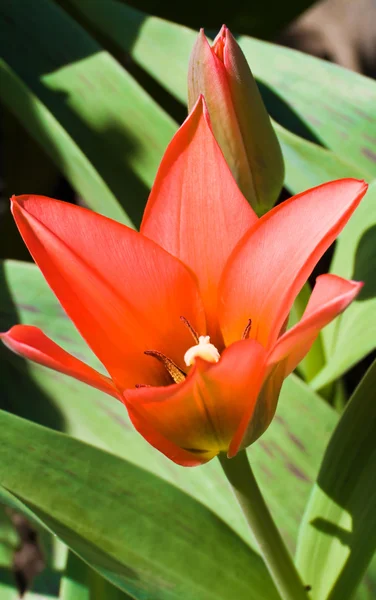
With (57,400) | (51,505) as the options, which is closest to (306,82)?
(57,400)

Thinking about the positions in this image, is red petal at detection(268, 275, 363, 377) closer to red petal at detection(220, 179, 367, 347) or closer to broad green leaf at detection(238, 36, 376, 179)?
red petal at detection(220, 179, 367, 347)

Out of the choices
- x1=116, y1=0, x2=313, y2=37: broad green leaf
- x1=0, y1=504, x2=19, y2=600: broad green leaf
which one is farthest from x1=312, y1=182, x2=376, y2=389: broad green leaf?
x1=116, y1=0, x2=313, y2=37: broad green leaf

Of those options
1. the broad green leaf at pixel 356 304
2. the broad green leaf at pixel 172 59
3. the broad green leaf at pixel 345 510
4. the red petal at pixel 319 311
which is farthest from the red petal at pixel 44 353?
the broad green leaf at pixel 172 59

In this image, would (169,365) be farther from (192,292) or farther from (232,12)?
(232,12)

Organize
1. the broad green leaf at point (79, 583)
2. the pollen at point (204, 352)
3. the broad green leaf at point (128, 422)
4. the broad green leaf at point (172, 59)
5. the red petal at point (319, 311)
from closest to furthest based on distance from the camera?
the red petal at point (319, 311), the pollen at point (204, 352), the broad green leaf at point (79, 583), the broad green leaf at point (128, 422), the broad green leaf at point (172, 59)

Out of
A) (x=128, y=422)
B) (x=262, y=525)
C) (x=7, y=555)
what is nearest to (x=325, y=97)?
(x=128, y=422)

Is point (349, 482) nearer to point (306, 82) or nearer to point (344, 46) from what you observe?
point (306, 82)

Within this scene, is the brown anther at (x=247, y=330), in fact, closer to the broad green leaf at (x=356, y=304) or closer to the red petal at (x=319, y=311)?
the red petal at (x=319, y=311)
